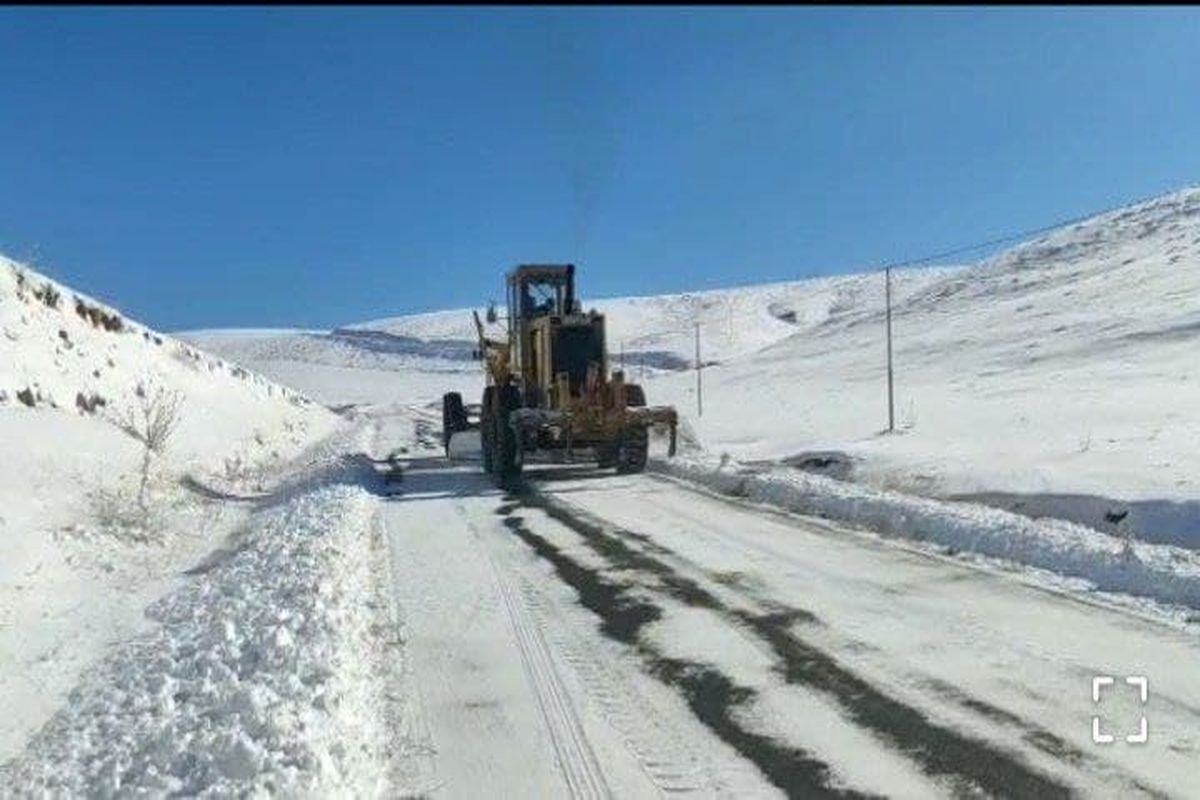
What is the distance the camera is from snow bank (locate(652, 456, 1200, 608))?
988 cm

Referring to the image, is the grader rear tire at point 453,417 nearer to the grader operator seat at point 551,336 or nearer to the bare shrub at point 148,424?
the grader operator seat at point 551,336

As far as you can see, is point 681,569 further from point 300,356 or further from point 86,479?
point 300,356

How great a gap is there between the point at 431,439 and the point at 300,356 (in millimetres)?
85623

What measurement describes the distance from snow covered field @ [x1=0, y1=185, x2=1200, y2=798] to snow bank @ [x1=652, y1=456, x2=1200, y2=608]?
0.06 meters

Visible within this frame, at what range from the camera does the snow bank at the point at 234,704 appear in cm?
561

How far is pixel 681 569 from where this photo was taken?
1156 centimetres

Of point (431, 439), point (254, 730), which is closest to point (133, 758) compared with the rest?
point (254, 730)

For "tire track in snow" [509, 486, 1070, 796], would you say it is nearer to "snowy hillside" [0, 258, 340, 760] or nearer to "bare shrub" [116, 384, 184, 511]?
"snowy hillside" [0, 258, 340, 760]

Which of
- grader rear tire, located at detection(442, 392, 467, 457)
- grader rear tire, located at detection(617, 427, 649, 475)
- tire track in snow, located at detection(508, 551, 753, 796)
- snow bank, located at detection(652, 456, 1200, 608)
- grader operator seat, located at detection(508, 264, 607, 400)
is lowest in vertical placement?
tire track in snow, located at detection(508, 551, 753, 796)

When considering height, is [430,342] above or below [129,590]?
above

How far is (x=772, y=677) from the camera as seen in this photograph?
7430mm

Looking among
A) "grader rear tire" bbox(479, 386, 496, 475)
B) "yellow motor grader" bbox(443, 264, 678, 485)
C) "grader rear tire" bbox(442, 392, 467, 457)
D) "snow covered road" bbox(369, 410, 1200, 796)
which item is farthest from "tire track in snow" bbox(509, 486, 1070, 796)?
"grader rear tire" bbox(442, 392, 467, 457)

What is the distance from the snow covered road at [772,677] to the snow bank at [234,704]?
0.40 meters

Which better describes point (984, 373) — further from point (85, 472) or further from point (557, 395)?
point (85, 472)
